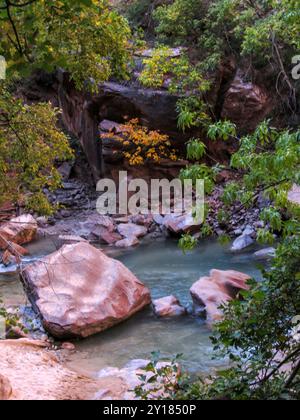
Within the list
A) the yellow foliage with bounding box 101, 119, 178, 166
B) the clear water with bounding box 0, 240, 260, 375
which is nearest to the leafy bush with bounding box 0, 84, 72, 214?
the clear water with bounding box 0, 240, 260, 375

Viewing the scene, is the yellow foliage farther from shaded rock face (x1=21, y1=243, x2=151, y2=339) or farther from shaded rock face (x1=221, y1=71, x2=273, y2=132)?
shaded rock face (x1=21, y1=243, x2=151, y2=339)

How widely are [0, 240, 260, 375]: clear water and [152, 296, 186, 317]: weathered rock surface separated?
0.41ft

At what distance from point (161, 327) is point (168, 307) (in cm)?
49

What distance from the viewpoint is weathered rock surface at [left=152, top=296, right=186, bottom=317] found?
23.2 ft

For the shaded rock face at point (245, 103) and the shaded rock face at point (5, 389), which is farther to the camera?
the shaded rock face at point (245, 103)

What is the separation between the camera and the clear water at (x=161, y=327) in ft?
19.1

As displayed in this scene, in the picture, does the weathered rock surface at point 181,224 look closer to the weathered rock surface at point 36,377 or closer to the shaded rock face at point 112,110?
the shaded rock face at point 112,110

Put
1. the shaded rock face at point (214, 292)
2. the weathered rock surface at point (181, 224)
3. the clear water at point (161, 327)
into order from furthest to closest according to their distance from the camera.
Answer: the weathered rock surface at point (181, 224) < the shaded rock face at point (214, 292) < the clear water at point (161, 327)

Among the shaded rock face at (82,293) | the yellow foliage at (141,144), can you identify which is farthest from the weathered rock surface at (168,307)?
the yellow foliage at (141,144)

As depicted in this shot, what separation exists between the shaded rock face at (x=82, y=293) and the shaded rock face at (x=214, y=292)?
868 mm

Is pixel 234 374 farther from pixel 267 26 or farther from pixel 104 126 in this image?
pixel 104 126

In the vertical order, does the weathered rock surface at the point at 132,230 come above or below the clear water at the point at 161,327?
above
